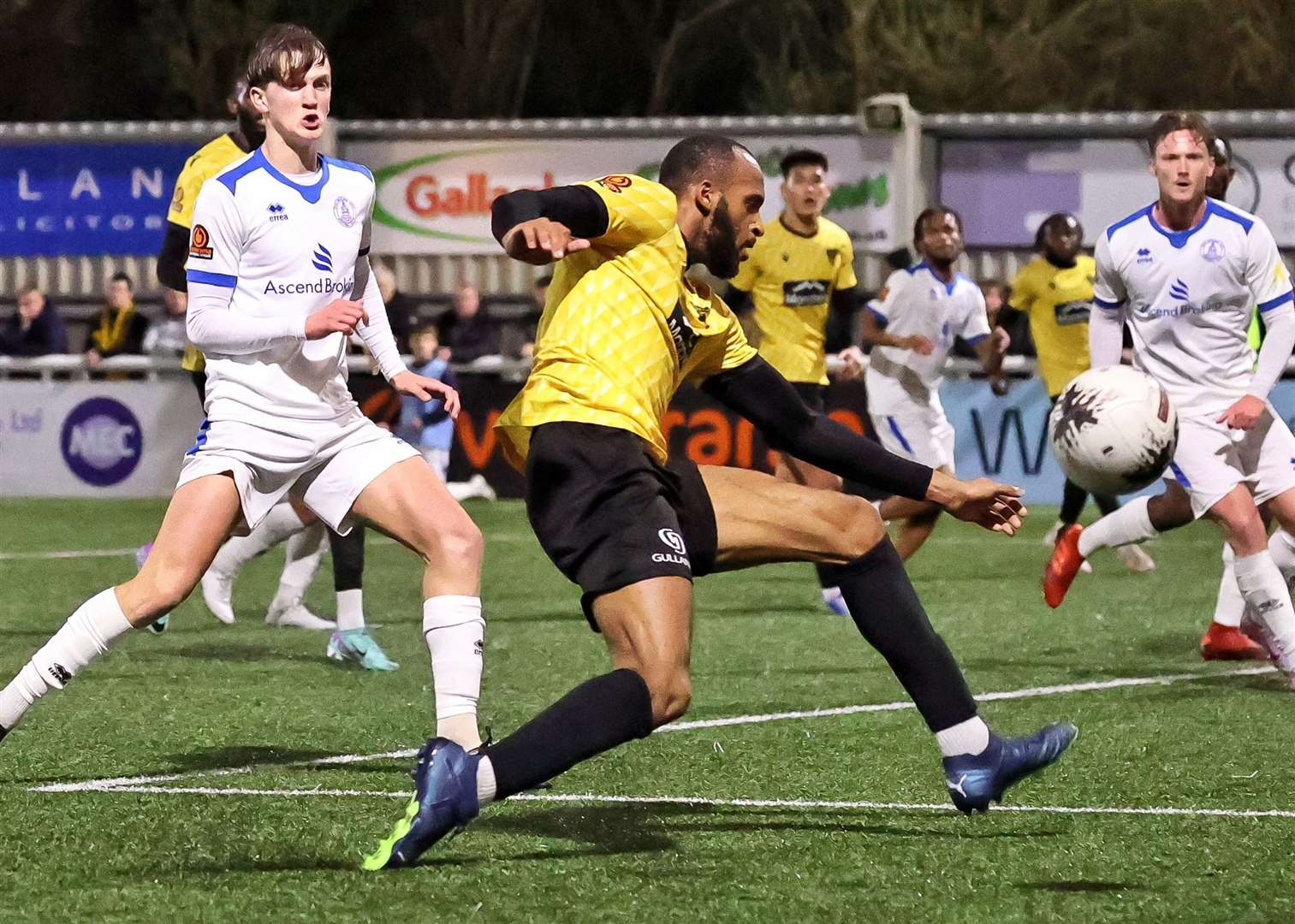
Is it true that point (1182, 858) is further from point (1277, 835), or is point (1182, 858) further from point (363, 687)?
point (363, 687)

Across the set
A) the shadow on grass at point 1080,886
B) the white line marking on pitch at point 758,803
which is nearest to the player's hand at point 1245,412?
the white line marking on pitch at point 758,803

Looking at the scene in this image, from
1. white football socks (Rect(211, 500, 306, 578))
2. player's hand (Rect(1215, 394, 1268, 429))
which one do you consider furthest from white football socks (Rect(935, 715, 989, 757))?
white football socks (Rect(211, 500, 306, 578))

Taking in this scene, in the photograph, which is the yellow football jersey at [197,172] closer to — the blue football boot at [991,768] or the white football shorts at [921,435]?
the blue football boot at [991,768]

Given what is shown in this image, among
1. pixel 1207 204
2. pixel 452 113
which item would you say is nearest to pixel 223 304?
pixel 1207 204

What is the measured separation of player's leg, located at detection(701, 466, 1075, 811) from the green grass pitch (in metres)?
0.18

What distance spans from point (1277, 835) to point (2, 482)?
50.3ft

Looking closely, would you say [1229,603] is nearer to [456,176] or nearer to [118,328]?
[118,328]

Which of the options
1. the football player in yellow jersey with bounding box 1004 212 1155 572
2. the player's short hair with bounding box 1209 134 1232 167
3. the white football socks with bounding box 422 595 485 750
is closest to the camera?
the white football socks with bounding box 422 595 485 750

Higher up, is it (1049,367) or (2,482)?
(1049,367)

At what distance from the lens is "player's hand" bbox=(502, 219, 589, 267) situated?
195 inches

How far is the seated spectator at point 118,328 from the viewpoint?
65.5ft

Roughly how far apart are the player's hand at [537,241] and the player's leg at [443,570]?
4.06 ft

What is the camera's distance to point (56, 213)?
22109mm

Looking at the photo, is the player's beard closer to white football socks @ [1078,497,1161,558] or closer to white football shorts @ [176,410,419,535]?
white football shorts @ [176,410,419,535]
